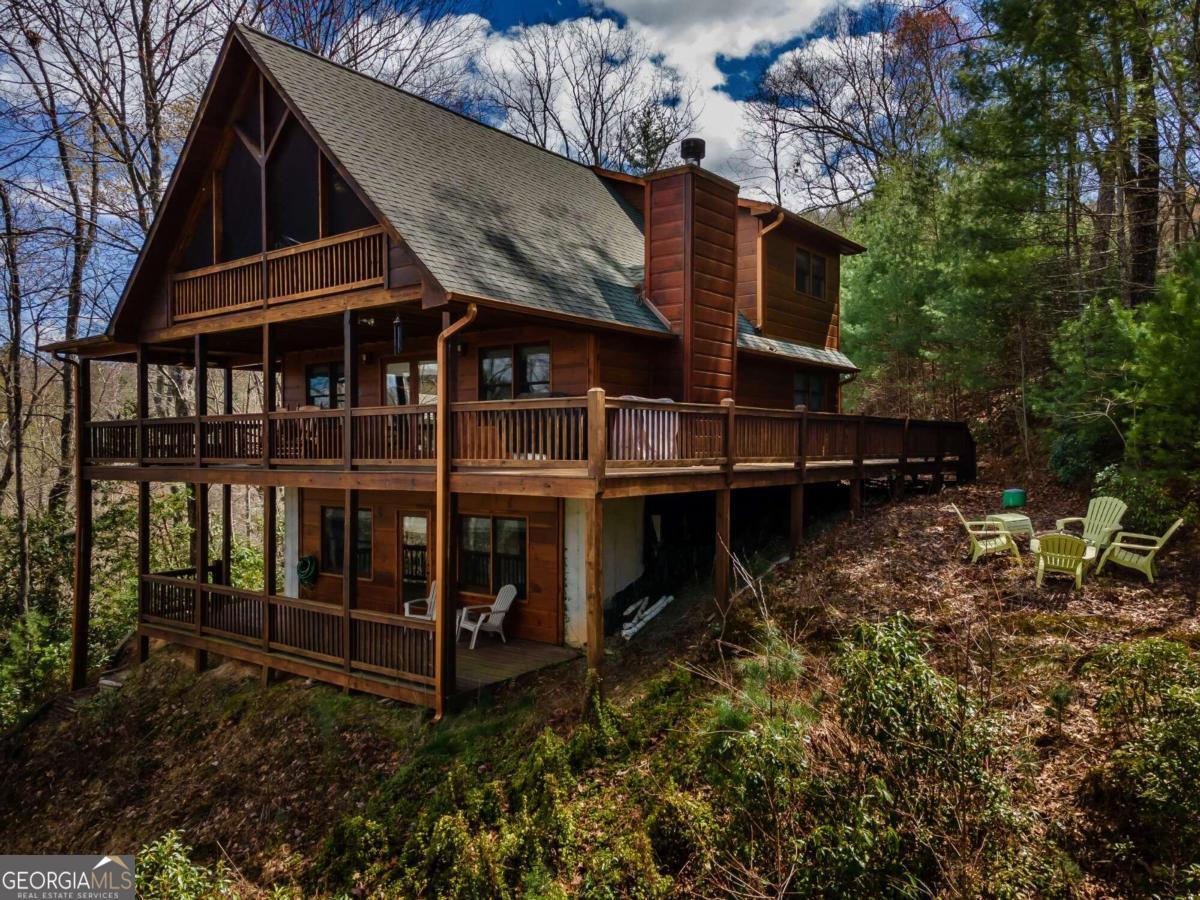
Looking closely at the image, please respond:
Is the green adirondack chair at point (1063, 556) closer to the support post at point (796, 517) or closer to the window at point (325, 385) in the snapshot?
the support post at point (796, 517)

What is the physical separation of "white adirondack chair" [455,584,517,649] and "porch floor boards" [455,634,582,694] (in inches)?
7.0

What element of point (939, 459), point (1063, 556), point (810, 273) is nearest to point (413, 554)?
point (1063, 556)

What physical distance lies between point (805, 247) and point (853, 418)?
4.87m

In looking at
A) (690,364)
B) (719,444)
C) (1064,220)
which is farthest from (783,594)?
(1064,220)

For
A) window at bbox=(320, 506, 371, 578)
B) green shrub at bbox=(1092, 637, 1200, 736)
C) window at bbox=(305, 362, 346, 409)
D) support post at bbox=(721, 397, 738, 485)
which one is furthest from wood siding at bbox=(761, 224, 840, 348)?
green shrub at bbox=(1092, 637, 1200, 736)

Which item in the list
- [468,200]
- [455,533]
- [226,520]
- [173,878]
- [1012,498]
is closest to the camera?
[173,878]

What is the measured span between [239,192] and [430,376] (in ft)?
14.1

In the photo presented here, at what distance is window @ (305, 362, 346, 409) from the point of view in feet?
49.7

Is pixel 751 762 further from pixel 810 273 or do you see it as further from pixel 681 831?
pixel 810 273

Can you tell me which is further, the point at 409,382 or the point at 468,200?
the point at 409,382

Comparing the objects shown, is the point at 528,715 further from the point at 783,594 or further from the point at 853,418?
the point at 853,418

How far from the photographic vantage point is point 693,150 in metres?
13.3

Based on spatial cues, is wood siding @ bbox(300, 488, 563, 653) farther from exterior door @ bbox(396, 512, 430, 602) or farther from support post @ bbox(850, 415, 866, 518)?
support post @ bbox(850, 415, 866, 518)

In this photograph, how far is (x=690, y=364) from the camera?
40.7 feet
